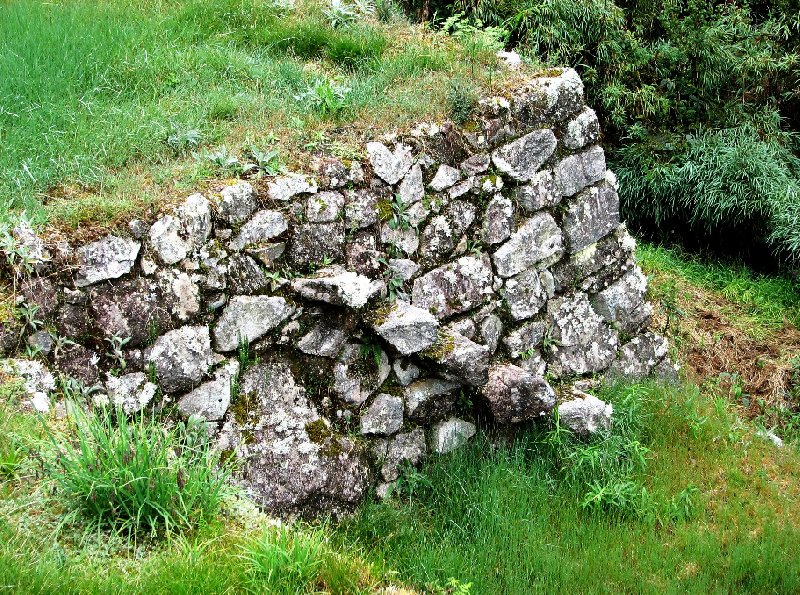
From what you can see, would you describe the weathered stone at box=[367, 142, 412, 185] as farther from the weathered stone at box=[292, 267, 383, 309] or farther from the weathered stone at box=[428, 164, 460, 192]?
the weathered stone at box=[292, 267, 383, 309]

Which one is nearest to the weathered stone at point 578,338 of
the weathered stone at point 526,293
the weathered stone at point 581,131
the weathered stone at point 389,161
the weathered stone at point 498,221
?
the weathered stone at point 526,293

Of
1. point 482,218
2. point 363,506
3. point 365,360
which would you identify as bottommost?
point 363,506

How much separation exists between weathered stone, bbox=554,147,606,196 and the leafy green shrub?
3941 mm

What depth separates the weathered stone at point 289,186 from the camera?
5.13 m

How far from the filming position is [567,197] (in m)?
6.54

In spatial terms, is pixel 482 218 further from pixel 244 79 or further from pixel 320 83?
pixel 244 79

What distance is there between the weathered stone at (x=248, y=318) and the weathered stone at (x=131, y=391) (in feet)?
1.56

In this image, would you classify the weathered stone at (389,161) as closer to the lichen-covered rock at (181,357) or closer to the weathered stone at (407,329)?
the weathered stone at (407,329)

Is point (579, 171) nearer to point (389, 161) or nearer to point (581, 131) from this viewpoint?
point (581, 131)

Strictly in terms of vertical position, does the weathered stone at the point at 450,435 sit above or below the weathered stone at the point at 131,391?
below

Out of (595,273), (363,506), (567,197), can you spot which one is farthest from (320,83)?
(363,506)

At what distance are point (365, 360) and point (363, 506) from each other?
92 centimetres

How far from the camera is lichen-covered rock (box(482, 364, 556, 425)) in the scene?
5.58m

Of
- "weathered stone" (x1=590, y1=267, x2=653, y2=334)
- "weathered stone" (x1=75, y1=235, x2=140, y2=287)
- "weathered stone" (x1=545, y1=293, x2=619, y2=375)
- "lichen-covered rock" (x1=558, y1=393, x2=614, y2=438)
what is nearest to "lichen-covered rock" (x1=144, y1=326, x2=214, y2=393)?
"weathered stone" (x1=75, y1=235, x2=140, y2=287)
